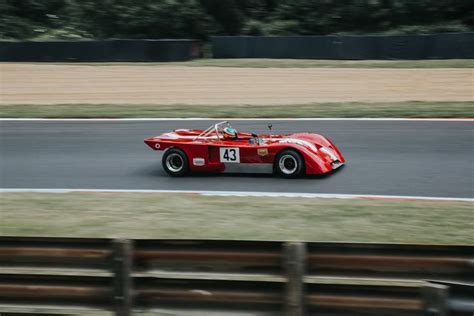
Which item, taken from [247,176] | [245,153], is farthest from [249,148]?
[247,176]

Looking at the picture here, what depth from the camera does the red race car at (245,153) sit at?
392 inches

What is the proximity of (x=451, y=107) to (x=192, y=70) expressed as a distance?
10.8 metres

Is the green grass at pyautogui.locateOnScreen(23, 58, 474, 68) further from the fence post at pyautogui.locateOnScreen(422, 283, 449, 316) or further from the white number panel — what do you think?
the fence post at pyautogui.locateOnScreen(422, 283, 449, 316)

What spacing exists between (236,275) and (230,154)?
555cm

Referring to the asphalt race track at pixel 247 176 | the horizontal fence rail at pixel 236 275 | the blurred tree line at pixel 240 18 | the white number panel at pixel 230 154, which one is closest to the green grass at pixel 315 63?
the blurred tree line at pixel 240 18

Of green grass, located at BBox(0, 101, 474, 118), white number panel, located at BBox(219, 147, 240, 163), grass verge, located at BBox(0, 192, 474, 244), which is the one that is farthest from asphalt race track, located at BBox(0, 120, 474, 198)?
grass verge, located at BBox(0, 192, 474, 244)

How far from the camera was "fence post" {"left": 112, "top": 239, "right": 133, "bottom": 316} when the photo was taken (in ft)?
15.3

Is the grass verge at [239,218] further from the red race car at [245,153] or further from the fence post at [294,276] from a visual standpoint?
the fence post at [294,276]

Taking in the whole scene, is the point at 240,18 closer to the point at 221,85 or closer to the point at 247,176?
the point at 221,85

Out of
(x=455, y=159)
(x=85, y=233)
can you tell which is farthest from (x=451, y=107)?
(x=85, y=233)

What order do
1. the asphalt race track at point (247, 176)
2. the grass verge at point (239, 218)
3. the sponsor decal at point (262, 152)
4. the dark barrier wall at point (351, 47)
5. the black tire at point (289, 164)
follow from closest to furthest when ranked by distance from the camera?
the grass verge at point (239, 218) < the asphalt race track at point (247, 176) < the black tire at point (289, 164) < the sponsor decal at point (262, 152) < the dark barrier wall at point (351, 47)

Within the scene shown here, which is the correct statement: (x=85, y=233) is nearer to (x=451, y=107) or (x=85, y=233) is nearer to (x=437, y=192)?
(x=437, y=192)

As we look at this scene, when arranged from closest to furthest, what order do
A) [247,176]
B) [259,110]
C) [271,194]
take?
[271,194]
[247,176]
[259,110]

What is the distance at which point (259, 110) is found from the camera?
15.8 meters
